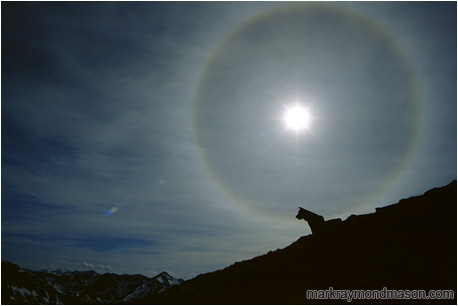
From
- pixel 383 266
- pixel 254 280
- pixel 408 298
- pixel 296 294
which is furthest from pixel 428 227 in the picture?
pixel 254 280

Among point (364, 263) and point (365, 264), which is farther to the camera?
point (364, 263)

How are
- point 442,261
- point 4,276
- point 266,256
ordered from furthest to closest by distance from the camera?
point 4,276 < point 266,256 < point 442,261

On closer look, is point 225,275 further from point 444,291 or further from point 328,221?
point 444,291

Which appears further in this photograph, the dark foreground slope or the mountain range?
the dark foreground slope

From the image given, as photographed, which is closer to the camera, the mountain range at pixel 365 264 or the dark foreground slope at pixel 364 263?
the mountain range at pixel 365 264
